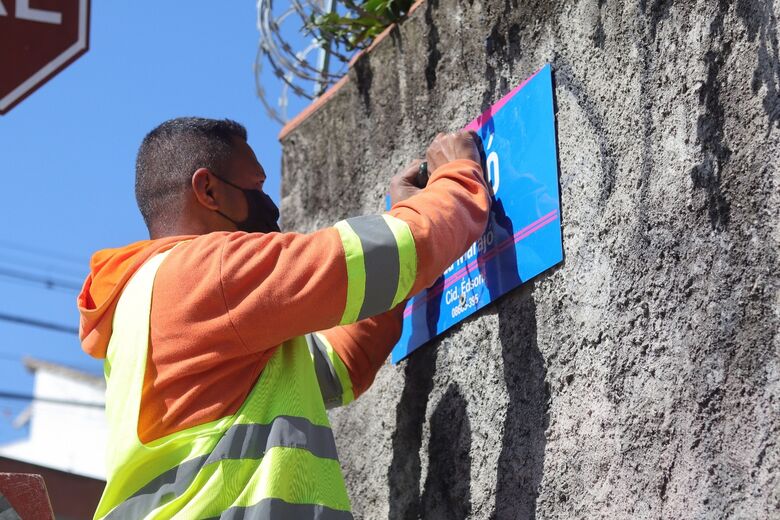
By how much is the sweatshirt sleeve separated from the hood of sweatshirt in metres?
0.23

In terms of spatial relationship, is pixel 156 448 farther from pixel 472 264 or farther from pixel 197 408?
pixel 472 264

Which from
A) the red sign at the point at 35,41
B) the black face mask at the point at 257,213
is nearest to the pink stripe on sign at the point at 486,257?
the black face mask at the point at 257,213

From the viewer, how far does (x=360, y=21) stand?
3475mm

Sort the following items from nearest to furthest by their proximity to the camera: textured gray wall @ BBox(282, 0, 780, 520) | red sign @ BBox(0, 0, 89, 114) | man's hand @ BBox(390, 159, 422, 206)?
textured gray wall @ BBox(282, 0, 780, 520) → man's hand @ BBox(390, 159, 422, 206) → red sign @ BBox(0, 0, 89, 114)

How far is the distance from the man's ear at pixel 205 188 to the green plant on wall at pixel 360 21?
91 cm

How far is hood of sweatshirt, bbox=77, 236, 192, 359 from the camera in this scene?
2.51 meters

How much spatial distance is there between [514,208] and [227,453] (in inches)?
35.1

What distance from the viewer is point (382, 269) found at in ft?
7.82

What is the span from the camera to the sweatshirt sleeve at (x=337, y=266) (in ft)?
7.55

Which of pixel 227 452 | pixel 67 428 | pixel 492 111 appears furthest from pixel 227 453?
pixel 67 428

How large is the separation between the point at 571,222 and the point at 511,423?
1.49 feet

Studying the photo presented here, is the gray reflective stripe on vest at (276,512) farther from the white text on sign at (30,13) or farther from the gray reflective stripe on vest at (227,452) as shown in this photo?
the white text on sign at (30,13)

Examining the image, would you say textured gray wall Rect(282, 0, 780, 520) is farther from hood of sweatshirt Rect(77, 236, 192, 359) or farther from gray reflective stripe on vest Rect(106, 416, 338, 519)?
hood of sweatshirt Rect(77, 236, 192, 359)

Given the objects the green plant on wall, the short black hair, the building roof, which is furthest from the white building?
the short black hair
